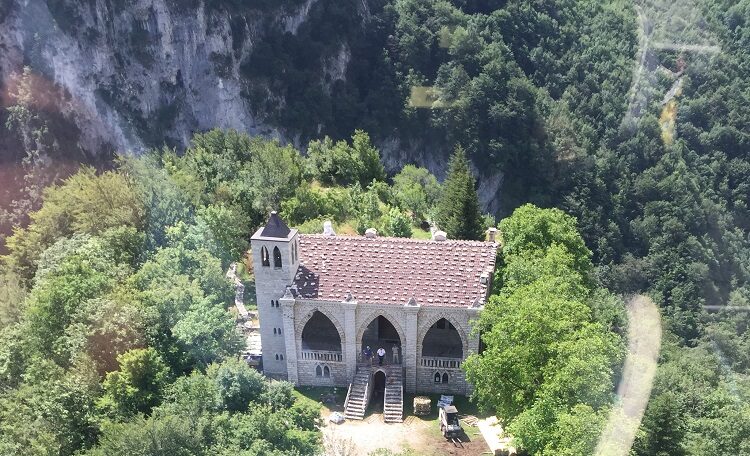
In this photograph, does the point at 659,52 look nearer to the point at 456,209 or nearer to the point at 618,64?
the point at 618,64

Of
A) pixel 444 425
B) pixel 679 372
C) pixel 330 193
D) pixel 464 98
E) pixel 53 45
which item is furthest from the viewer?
pixel 464 98

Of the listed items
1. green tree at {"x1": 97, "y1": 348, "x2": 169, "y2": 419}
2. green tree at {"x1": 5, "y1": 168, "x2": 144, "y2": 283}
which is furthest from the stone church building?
green tree at {"x1": 5, "y1": 168, "x2": 144, "y2": 283}

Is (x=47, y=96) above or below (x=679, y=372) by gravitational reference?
above

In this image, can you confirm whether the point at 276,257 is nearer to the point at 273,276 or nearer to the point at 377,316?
the point at 273,276

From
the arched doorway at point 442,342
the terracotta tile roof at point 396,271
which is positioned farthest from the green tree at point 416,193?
the terracotta tile roof at point 396,271

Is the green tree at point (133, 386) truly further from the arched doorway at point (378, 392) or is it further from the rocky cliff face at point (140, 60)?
the rocky cliff face at point (140, 60)

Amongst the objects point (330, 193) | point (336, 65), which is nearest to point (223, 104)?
point (336, 65)
